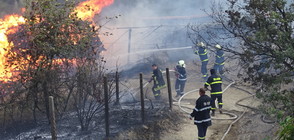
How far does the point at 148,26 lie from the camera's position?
69.0 ft

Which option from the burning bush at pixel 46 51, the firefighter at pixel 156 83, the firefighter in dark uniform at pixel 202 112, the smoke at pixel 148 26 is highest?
the smoke at pixel 148 26

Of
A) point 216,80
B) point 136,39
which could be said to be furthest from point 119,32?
point 216,80

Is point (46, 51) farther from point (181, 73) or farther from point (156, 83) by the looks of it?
point (181, 73)

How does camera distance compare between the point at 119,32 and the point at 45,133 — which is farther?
the point at 119,32

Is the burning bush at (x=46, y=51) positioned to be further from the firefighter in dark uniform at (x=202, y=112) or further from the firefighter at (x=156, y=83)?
the firefighter at (x=156, y=83)

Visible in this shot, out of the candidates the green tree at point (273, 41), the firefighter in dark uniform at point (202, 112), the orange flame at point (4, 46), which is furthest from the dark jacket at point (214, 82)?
the orange flame at point (4, 46)

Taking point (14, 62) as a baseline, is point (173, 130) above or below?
below

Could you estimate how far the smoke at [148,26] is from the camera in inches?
864

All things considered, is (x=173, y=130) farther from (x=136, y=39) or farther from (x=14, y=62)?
(x=136, y=39)

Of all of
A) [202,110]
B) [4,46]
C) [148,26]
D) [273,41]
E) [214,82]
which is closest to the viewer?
[273,41]

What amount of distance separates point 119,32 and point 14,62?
1855 cm

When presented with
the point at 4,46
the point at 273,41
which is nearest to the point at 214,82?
the point at 273,41

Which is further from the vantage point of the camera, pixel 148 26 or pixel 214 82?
pixel 148 26

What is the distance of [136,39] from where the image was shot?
24.9 m
